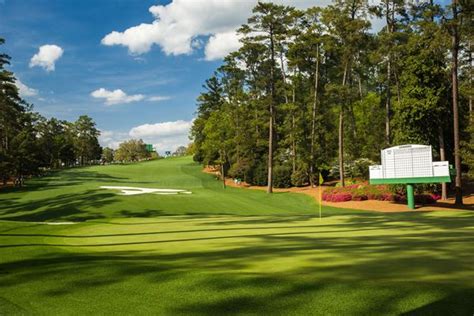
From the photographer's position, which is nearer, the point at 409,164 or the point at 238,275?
the point at 238,275

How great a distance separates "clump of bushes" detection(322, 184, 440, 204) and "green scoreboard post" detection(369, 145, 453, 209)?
3.24 m

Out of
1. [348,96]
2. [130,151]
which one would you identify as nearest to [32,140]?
[348,96]

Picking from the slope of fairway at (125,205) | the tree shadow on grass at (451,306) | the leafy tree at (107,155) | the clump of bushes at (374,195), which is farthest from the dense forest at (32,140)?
the tree shadow on grass at (451,306)

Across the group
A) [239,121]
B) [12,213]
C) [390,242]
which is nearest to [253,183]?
[239,121]

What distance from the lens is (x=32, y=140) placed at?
54531mm

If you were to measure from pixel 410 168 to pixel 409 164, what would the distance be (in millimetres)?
289

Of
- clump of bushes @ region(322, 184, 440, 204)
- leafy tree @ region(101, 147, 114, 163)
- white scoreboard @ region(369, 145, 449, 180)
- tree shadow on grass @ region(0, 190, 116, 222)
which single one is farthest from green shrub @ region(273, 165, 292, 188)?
leafy tree @ region(101, 147, 114, 163)

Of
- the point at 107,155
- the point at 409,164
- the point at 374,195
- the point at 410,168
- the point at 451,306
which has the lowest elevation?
the point at 374,195

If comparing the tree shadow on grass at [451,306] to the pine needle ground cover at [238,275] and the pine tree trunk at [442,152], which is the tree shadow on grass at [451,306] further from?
the pine tree trunk at [442,152]

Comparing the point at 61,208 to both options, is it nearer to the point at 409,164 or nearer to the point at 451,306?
the point at 409,164

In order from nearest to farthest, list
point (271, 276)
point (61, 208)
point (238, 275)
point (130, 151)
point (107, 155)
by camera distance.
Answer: point (271, 276) → point (238, 275) → point (61, 208) → point (130, 151) → point (107, 155)

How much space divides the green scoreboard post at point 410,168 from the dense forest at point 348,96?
3.18 meters

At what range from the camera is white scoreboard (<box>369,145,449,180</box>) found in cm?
2627

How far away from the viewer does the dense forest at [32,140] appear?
46.3 meters
